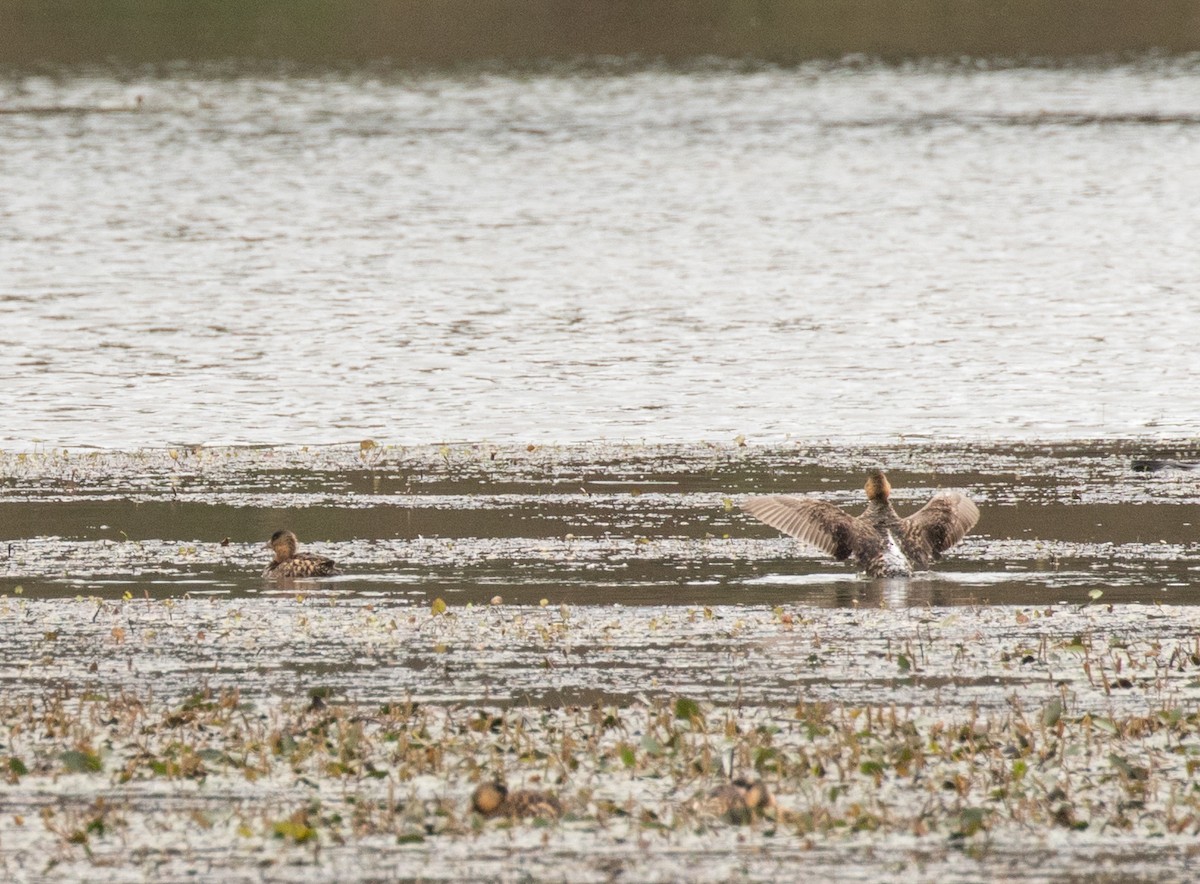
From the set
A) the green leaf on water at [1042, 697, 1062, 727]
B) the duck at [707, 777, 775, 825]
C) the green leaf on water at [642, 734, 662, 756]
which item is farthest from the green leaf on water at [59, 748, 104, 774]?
the green leaf on water at [1042, 697, 1062, 727]

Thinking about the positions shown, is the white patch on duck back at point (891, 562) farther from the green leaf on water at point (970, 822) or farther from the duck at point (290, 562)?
the green leaf on water at point (970, 822)

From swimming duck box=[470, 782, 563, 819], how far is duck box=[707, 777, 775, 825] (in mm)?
614

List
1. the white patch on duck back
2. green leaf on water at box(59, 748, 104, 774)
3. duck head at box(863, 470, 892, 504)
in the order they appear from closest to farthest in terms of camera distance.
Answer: green leaf on water at box(59, 748, 104, 774) → the white patch on duck back → duck head at box(863, 470, 892, 504)

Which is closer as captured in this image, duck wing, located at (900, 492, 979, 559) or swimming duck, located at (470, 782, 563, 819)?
swimming duck, located at (470, 782, 563, 819)

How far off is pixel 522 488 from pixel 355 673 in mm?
6174

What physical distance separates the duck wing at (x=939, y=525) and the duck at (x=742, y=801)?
5.75 metres

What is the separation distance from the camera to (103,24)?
90938 millimetres

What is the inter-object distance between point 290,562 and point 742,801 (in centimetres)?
570

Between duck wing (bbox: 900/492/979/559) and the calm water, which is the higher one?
the calm water

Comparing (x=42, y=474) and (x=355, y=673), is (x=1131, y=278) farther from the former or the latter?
(x=355, y=673)

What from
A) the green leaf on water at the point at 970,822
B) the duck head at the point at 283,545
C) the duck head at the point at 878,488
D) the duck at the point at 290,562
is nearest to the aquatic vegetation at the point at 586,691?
the green leaf on water at the point at 970,822

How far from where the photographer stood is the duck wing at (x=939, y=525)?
14375 millimetres

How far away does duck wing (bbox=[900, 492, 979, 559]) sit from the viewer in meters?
14.4

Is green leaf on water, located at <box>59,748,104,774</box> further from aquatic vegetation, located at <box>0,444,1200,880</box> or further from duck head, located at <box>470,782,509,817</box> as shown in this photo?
duck head, located at <box>470,782,509,817</box>
